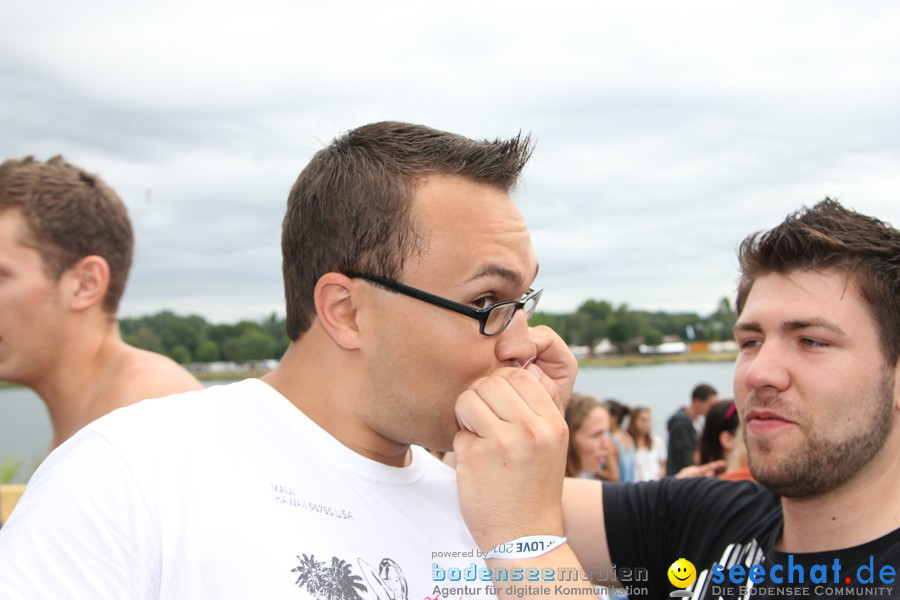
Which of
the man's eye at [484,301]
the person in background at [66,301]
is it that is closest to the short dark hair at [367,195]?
the man's eye at [484,301]

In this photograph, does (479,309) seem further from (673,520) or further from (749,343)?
(673,520)

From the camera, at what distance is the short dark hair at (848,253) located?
2705 millimetres

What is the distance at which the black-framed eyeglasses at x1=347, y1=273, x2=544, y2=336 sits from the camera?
2.10 metres

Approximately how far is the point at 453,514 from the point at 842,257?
176 cm

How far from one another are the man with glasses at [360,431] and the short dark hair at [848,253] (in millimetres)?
1159

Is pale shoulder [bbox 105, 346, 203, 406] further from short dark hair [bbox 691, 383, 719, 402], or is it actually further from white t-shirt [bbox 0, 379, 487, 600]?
short dark hair [bbox 691, 383, 719, 402]

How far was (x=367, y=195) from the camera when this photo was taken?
2.18m

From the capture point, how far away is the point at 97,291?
3.45m

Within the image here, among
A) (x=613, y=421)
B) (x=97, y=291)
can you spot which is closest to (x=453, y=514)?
(x=97, y=291)

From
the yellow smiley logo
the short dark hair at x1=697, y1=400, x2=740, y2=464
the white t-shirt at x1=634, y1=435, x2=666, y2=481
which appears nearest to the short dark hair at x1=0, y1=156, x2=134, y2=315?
the yellow smiley logo

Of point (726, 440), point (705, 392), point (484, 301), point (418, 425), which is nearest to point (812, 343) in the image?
point (484, 301)

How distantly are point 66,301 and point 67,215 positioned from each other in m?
0.40

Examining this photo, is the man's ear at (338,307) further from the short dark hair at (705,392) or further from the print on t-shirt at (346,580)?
the short dark hair at (705,392)

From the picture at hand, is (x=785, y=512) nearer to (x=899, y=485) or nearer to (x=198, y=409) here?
(x=899, y=485)
